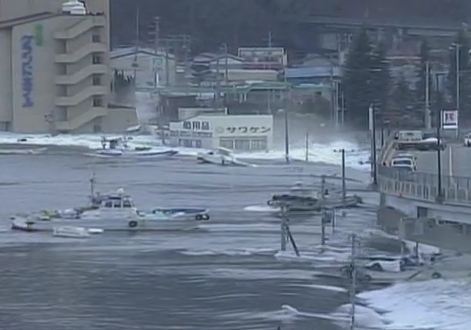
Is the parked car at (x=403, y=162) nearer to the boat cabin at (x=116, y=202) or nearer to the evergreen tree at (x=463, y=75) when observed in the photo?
the boat cabin at (x=116, y=202)

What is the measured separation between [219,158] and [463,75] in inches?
403

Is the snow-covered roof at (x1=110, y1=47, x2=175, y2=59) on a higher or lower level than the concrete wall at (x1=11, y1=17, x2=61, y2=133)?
higher

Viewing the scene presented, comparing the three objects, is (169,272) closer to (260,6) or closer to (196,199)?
(196,199)

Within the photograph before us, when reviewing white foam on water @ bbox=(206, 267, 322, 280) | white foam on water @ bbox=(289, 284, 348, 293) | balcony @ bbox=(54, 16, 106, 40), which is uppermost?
balcony @ bbox=(54, 16, 106, 40)

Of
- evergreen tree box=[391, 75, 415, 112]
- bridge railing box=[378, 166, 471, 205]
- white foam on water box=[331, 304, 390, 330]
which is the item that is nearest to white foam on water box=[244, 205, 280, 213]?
bridge railing box=[378, 166, 471, 205]

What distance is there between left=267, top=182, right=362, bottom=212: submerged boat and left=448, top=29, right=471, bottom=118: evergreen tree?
14423 mm

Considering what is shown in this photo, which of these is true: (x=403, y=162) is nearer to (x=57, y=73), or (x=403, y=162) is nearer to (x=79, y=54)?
(x=79, y=54)

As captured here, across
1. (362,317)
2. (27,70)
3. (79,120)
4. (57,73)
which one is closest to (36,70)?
(27,70)

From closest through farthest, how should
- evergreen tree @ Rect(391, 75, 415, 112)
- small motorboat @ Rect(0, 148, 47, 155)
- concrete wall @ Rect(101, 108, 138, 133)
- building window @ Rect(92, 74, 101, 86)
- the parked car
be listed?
the parked car → small motorboat @ Rect(0, 148, 47, 155) → building window @ Rect(92, 74, 101, 86) → concrete wall @ Rect(101, 108, 138, 133) → evergreen tree @ Rect(391, 75, 415, 112)

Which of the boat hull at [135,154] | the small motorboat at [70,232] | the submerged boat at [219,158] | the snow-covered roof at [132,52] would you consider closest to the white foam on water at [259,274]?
the small motorboat at [70,232]

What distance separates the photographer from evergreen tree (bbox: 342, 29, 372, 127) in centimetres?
3080

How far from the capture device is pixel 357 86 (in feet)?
104

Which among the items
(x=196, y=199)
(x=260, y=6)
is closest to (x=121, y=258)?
(x=196, y=199)

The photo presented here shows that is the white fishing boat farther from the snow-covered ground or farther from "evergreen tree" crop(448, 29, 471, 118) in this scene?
"evergreen tree" crop(448, 29, 471, 118)
